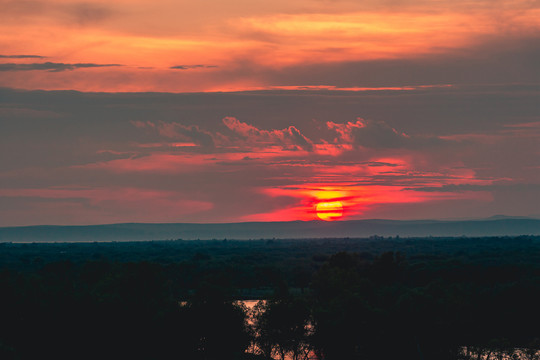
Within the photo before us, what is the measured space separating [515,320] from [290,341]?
88.8ft

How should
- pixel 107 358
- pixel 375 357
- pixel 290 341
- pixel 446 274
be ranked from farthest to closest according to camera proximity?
pixel 446 274
pixel 290 341
pixel 375 357
pixel 107 358

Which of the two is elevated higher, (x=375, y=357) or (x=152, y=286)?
(x=152, y=286)

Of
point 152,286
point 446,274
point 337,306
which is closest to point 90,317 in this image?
point 152,286

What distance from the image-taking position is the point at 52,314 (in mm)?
75875

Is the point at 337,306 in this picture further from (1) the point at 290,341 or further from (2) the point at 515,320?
(2) the point at 515,320

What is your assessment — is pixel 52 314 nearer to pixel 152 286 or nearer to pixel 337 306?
pixel 152 286

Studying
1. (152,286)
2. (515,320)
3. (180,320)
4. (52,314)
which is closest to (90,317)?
(52,314)

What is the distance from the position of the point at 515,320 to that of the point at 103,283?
51189 mm

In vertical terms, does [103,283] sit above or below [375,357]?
above

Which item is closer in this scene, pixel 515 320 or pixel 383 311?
pixel 383 311

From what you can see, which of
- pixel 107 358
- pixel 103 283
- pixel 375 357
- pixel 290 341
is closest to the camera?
pixel 107 358

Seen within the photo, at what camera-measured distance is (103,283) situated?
98250 millimetres

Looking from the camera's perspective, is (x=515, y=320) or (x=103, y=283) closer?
(x=515, y=320)

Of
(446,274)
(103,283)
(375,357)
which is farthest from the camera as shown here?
(446,274)
